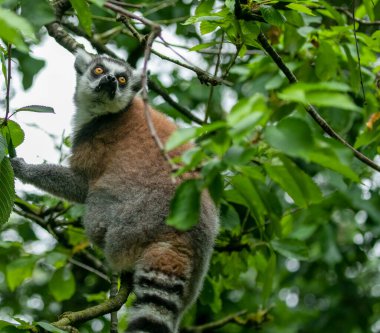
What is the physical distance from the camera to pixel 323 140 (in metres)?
2.05

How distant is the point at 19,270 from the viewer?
16.5 ft

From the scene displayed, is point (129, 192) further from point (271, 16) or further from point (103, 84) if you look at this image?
point (271, 16)

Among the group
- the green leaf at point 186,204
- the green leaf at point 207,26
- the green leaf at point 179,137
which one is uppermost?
the green leaf at point 179,137

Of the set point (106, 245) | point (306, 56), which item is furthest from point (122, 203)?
→ point (306, 56)

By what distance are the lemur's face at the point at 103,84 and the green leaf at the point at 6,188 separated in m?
1.91

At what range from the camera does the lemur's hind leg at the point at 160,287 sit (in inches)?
136

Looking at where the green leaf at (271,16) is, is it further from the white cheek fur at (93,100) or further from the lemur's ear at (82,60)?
the lemur's ear at (82,60)

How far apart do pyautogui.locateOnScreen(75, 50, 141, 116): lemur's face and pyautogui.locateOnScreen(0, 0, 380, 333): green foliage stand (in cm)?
38

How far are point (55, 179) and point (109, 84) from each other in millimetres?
848

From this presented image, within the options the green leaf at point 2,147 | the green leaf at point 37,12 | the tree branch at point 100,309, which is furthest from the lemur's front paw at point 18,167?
the green leaf at point 37,12

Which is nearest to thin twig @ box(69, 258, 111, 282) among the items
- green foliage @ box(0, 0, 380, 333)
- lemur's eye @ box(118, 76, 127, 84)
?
green foliage @ box(0, 0, 380, 333)

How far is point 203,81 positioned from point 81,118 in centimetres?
162

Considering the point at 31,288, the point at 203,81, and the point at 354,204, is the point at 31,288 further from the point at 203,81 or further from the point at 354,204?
the point at 203,81

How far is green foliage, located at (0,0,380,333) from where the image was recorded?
204cm
